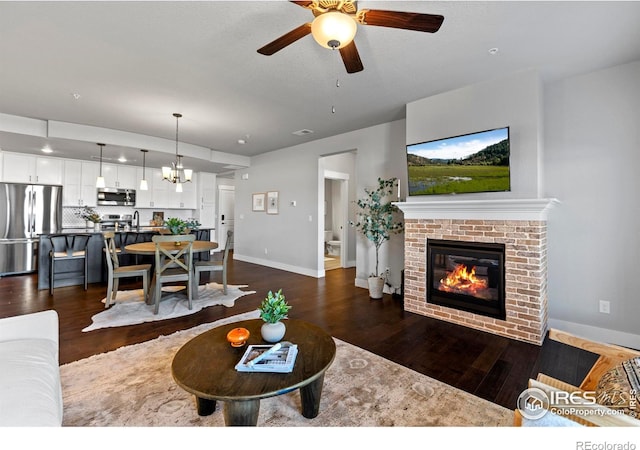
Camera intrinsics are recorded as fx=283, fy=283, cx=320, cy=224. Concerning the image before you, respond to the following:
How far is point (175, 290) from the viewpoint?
4.41 metres

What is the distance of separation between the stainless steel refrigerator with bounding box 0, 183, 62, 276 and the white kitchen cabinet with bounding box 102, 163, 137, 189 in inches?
42.5

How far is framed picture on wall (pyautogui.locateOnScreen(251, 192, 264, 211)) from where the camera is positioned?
6657 mm

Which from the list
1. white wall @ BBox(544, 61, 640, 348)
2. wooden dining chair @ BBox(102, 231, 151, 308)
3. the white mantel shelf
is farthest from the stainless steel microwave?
white wall @ BBox(544, 61, 640, 348)

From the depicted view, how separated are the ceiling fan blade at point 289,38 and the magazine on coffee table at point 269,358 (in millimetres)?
1883

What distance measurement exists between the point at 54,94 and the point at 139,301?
2701 millimetres

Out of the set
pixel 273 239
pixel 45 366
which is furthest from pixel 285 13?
pixel 273 239

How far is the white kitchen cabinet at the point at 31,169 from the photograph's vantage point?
5.46 m

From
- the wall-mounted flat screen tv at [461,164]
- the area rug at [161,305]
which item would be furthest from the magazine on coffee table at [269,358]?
the wall-mounted flat screen tv at [461,164]

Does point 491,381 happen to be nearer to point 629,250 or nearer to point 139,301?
point 629,250

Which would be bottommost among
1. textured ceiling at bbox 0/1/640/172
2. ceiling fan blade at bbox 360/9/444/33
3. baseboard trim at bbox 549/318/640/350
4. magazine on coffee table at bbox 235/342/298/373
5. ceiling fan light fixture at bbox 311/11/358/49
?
baseboard trim at bbox 549/318/640/350

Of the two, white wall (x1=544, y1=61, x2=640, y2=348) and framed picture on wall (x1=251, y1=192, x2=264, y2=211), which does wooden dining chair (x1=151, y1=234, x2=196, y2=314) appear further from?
white wall (x1=544, y1=61, x2=640, y2=348)

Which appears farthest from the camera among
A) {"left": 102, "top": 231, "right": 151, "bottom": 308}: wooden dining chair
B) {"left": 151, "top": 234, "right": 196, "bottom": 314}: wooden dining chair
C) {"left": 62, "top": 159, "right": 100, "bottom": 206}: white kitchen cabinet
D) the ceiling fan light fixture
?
{"left": 62, "top": 159, "right": 100, "bottom": 206}: white kitchen cabinet

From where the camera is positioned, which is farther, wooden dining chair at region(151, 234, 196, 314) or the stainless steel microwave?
the stainless steel microwave
